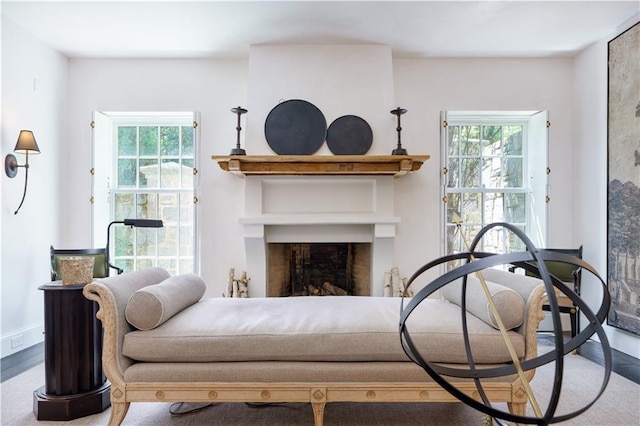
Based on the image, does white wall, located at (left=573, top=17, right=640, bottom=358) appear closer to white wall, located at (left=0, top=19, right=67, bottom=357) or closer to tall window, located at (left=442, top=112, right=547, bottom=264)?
tall window, located at (left=442, top=112, right=547, bottom=264)

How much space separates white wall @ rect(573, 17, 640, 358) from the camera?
11.2 feet

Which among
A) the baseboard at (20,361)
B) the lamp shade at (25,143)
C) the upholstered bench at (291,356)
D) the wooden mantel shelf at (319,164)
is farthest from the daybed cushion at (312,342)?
the lamp shade at (25,143)

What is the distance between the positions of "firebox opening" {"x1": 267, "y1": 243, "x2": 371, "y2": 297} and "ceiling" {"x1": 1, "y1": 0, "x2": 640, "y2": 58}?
2.03 metres

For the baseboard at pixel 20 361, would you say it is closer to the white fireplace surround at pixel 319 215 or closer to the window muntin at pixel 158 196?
the window muntin at pixel 158 196

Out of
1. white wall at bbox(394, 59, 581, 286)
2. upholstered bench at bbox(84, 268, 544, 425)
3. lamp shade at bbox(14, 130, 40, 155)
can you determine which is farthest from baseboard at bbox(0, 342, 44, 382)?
white wall at bbox(394, 59, 581, 286)

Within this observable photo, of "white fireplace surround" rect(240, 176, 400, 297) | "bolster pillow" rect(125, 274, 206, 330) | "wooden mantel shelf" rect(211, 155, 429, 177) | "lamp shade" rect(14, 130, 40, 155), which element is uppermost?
"lamp shade" rect(14, 130, 40, 155)

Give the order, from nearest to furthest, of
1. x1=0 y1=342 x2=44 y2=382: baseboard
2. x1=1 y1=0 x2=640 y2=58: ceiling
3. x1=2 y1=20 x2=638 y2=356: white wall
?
x1=0 y1=342 x2=44 y2=382: baseboard
x1=1 y1=0 x2=640 y2=58: ceiling
x1=2 y1=20 x2=638 y2=356: white wall

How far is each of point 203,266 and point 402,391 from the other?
2652mm

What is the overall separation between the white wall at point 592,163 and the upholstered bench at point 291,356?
2.27 meters

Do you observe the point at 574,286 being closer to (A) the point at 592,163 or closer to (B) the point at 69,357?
(A) the point at 592,163

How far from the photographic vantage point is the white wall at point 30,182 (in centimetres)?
313

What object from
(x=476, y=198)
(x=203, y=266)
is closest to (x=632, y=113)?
(x=476, y=198)

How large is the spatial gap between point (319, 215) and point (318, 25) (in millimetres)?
1648

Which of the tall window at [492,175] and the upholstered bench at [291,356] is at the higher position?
the tall window at [492,175]
